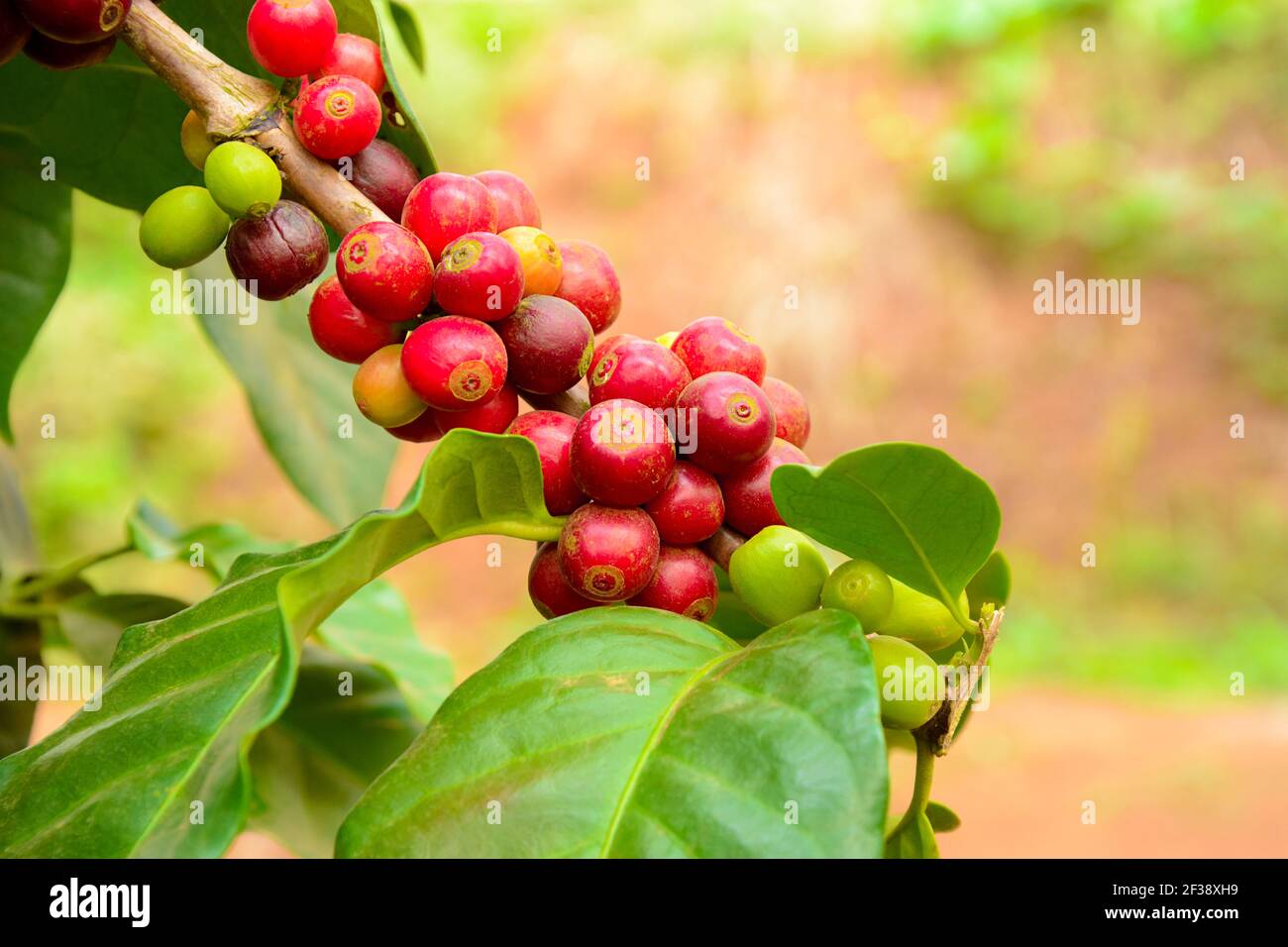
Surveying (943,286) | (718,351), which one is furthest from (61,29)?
(943,286)

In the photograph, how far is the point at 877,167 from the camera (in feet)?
20.7

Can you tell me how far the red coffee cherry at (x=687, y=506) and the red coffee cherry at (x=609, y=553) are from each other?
0.02 metres

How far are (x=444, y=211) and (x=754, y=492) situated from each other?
0.65ft

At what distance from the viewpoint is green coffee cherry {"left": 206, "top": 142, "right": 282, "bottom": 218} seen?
1.79ft

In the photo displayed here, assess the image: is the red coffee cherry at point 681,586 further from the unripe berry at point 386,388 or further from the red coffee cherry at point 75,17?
the red coffee cherry at point 75,17

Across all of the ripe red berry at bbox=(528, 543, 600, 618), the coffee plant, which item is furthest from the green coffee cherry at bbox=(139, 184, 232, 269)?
the ripe red berry at bbox=(528, 543, 600, 618)

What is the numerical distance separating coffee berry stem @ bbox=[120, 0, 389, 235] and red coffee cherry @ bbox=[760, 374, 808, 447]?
0.22 m

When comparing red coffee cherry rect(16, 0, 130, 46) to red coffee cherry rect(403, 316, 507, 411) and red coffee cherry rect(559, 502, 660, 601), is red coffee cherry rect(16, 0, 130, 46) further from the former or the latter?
red coffee cherry rect(559, 502, 660, 601)

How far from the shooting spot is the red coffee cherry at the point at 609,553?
533 millimetres

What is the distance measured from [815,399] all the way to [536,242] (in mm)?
5388

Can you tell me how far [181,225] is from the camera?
0.57 meters

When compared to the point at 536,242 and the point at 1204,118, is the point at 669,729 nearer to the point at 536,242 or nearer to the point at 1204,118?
the point at 536,242

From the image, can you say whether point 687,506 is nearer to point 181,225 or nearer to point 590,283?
point 590,283

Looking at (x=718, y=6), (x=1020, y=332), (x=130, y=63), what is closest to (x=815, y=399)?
(x=1020, y=332)
